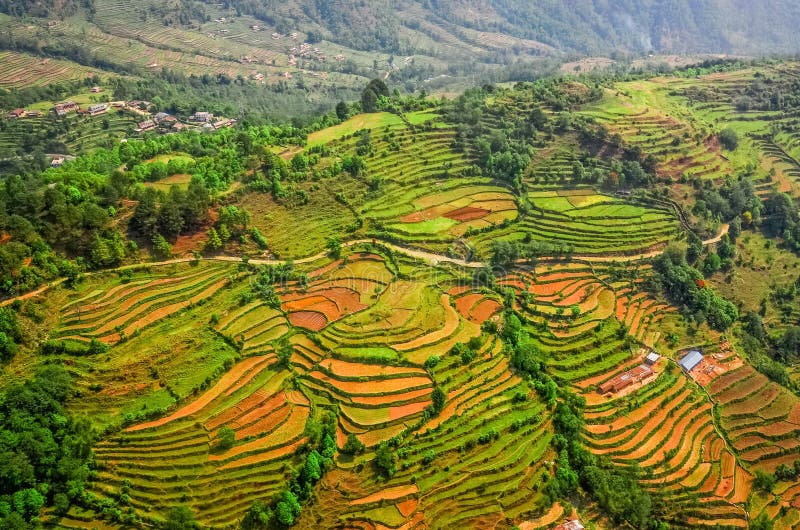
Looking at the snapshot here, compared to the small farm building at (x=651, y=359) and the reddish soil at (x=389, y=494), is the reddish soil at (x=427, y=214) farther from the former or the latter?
the reddish soil at (x=389, y=494)

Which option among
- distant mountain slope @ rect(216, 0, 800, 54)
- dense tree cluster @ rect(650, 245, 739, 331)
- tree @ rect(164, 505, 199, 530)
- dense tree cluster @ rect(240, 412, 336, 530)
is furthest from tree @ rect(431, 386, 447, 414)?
distant mountain slope @ rect(216, 0, 800, 54)

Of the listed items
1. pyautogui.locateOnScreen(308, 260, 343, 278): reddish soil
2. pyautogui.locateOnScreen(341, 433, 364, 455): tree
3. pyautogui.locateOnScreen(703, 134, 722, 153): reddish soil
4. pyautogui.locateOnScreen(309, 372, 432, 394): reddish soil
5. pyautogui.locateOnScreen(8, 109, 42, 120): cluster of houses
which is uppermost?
pyautogui.locateOnScreen(703, 134, 722, 153): reddish soil

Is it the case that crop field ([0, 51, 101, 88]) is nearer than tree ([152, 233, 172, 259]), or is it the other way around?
tree ([152, 233, 172, 259])

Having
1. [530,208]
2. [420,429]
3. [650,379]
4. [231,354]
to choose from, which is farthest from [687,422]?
[231,354]

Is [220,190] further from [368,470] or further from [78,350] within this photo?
[368,470]

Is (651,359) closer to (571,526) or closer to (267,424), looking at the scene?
(571,526)

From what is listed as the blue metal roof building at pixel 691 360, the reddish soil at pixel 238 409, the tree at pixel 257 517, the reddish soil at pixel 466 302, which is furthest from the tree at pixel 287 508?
the blue metal roof building at pixel 691 360

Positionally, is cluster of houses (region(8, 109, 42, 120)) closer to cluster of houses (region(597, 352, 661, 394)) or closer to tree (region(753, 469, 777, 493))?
cluster of houses (region(597, 352, 661, 394))
